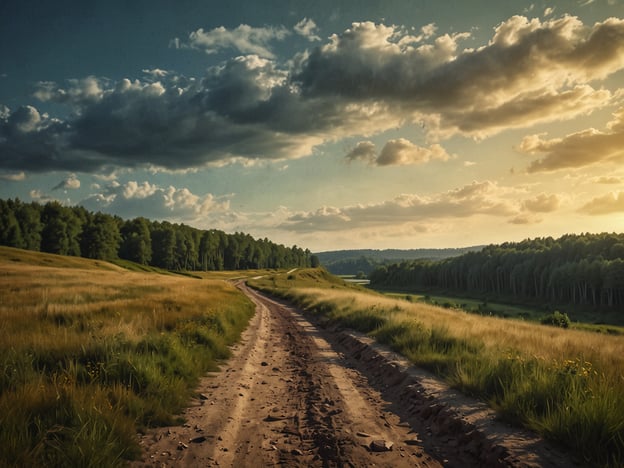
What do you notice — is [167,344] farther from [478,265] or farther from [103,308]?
[478,265]

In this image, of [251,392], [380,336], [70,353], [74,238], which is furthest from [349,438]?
[74,238]

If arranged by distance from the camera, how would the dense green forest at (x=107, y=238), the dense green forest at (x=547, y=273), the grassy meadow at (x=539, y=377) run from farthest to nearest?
the dense green forest at (x=547, y=273) → the dense green forest at (x=107, y=238) → the grassy meadow at (x=539, y=377)

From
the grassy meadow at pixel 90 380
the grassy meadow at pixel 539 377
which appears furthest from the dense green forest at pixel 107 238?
the grassy meadow at pixel 539 377

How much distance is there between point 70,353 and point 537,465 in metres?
9.10

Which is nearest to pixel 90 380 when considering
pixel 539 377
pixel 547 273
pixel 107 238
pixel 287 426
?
pixel 287 426

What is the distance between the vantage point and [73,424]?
4.98m

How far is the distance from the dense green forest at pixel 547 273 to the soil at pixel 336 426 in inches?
3759

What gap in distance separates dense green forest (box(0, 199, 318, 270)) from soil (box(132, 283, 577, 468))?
94.2 metres

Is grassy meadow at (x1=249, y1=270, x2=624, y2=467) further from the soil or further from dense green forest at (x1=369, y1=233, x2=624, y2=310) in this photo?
dense green forest at (x1=369, y1=233, x2=624, y2=310)

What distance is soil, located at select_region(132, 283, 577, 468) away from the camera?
5.25m

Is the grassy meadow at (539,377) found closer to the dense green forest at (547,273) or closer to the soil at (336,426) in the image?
the soil at (336,426)

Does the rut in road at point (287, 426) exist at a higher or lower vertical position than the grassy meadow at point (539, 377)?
lower

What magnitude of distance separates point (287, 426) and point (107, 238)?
3966 inches

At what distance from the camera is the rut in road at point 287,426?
17.4 ft
